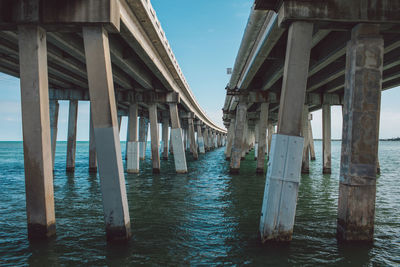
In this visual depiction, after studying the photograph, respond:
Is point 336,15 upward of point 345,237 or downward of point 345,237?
upward

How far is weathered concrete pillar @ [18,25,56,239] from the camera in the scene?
24.5 feet

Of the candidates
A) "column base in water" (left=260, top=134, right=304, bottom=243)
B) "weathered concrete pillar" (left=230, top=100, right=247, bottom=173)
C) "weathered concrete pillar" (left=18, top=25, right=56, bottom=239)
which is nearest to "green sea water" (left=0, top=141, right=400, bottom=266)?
"column base in water" (left=260, top=134, right=304, bottom=243)

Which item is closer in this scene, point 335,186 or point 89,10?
point 89,10

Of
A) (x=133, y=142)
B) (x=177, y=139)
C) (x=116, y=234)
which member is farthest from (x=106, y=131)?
(x=177, y=139)

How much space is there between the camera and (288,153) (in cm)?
751

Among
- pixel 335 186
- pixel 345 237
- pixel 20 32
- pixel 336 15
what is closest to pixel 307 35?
pixel 336 15

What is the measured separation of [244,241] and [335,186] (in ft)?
38.4

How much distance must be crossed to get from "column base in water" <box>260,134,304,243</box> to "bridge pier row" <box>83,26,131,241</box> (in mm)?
3906

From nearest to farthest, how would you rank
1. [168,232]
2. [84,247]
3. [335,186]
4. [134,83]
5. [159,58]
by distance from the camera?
1. [84,247]
2. [168,232]
3. [159,58]
4. [335,186]
5. [134,83]

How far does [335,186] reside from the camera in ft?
56.4

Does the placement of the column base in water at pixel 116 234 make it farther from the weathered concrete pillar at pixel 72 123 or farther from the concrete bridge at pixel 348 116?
the weathered concrete pillar at pixel 72 123

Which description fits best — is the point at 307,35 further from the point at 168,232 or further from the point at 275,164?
the point at 168,232

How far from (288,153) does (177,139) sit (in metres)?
15.3

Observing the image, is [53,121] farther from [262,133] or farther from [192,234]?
[192,234]
